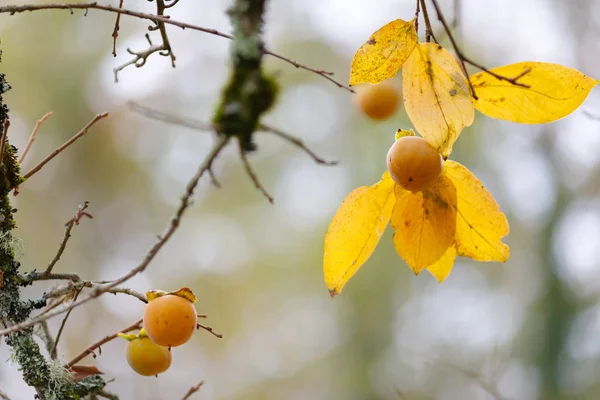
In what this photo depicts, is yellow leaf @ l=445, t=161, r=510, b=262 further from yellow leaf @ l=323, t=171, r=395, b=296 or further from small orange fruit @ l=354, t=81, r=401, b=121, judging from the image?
small orange fruit @ l=354, t=81, r=401, b=121

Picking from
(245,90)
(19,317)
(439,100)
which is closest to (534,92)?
(439,100)

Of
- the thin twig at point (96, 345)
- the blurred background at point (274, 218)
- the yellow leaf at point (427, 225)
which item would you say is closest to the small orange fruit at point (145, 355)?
the thin twig at point (96, 345)

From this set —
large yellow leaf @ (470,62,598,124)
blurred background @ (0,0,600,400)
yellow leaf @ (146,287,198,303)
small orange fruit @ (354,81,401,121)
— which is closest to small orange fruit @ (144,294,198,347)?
yellow leaf @ (146,287,198,303)

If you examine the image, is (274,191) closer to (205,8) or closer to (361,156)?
(361,156)

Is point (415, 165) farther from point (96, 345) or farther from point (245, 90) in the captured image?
point (96, 345)

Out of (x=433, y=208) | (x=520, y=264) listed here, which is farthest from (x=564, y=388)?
(x=433, y=208)

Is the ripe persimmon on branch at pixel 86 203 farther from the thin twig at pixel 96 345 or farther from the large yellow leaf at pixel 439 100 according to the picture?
the large yellow leaf at pixel 439 100
